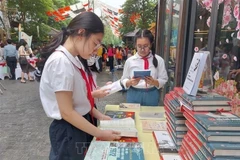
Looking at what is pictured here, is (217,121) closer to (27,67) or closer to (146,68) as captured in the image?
(146,68)

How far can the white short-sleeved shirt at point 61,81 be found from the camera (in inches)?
42.5

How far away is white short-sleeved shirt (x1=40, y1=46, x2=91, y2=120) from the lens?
108 centimetres

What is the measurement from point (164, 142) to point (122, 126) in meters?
0.28

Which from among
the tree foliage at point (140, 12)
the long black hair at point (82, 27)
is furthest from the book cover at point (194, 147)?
the tree foliage at point (140, 12)

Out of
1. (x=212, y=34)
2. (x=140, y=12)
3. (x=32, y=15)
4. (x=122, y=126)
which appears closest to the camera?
(x=122, y=126)

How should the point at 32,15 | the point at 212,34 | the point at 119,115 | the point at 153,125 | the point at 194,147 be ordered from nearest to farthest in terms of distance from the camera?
the point at 194,147, the point at 153,125, the point at 119,115, the point at 212,34, the point at 32,15

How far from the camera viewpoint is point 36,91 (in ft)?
21.8

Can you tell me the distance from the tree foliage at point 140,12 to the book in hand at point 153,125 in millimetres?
7181

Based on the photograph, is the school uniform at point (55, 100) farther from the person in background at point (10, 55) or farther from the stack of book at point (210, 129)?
the person in background at point (10, 55)

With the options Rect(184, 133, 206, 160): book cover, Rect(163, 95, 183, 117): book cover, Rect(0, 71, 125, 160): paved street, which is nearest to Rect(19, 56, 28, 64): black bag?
Rect(0, 71, 125, 160): paved street

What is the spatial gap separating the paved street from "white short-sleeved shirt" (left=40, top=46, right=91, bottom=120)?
1.85 m

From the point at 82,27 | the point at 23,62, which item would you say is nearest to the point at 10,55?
the point at 23,62

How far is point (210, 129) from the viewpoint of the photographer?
832 millimetres

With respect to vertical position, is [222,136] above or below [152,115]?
above
